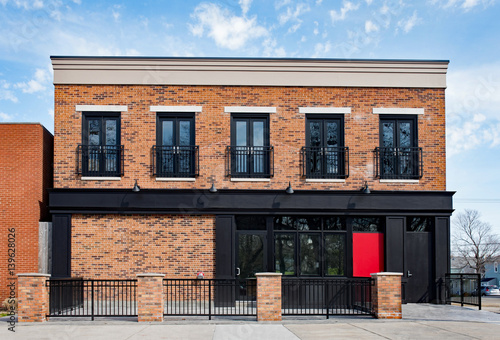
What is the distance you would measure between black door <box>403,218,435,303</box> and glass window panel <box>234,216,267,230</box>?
485 centimetres

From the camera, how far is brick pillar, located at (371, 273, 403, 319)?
42.2ft

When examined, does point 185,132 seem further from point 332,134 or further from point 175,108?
point 332,134

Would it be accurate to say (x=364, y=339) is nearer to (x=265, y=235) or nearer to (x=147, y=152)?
(x=265, y=235)

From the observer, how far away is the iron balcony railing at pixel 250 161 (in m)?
16.3

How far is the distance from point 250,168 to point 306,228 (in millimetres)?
2718

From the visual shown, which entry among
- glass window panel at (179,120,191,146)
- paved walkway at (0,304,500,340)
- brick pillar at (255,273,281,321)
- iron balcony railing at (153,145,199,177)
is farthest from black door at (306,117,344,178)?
paved walkway at (0,304,500,340)

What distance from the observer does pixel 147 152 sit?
53.5ft

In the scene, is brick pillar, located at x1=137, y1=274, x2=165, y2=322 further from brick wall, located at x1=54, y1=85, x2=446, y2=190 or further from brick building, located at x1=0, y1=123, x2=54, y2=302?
brick building, located at x1=0, y1=123, x2=54, y2=302

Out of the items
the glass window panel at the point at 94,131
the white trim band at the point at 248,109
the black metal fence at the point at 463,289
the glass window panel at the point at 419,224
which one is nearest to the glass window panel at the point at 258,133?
the white trim band at the point at 248,109

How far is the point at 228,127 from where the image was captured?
53.8 ft

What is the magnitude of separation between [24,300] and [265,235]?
7.31m

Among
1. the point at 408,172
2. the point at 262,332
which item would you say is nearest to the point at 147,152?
the point at 262,332

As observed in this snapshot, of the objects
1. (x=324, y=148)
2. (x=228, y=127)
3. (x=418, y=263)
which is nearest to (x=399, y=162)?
(x=324, y=148)

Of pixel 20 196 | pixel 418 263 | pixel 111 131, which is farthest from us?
pixel 111 131
